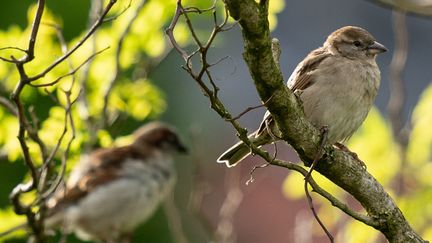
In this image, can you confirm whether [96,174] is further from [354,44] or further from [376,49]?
[376,49]

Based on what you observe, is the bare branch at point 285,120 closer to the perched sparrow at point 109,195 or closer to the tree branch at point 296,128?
the tree branch at point 296,128

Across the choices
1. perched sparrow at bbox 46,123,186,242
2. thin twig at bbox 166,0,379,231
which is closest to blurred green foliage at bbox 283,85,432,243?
thin twig at bbox 166,0,379,231

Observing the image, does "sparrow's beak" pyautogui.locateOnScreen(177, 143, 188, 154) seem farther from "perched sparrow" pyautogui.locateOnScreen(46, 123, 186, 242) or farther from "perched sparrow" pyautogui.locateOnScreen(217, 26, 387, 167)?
"perched sparrow" pyautogui.locateOnScreen(217, 26, 387, 167)

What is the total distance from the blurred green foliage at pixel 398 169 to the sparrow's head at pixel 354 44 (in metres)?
0.48

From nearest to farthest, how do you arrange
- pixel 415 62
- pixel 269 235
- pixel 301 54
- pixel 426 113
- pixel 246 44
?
1. pixel 246 44
2. pixel 426 113
3. pixel 269 235
4. pixel 301 54
5. pixel 415 62

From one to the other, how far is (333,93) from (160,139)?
4774 millimetres

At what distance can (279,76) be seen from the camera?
3.54m

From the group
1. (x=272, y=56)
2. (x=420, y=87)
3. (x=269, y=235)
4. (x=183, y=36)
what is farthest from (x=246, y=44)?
(x=420, y=87)

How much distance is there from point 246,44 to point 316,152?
745mm

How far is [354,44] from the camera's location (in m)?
5.91

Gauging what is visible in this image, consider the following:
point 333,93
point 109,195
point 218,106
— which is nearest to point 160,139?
point 109,195

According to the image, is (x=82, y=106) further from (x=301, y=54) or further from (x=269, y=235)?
(x=301, y=54)

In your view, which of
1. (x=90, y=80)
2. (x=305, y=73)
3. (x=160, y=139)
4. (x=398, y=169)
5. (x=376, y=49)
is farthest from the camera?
(x=160, y=139)

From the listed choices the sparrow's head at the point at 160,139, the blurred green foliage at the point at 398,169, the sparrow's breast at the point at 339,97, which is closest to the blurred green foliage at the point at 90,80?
the sparrow's breast at the point at 339,97
